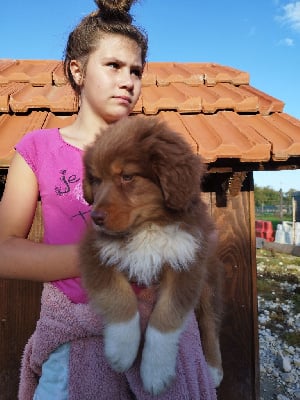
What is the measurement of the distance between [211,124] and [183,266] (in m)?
2.13

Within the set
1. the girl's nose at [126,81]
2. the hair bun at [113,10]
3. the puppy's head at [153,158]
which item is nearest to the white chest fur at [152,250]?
the puppy's head at [153,158]

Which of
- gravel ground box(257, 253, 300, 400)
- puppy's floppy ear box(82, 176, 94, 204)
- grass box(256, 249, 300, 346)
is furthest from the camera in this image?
grass box(256, 249, 300, 346)

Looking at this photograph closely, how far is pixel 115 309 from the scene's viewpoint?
1.69 m

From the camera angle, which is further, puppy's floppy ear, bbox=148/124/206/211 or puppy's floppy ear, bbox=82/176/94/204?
puppy's floppy ear, bbox=82/176/94/204

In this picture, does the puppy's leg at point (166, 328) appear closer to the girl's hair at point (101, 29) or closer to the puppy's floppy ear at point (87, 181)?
the puppy's floppy ear at point (87, 181)

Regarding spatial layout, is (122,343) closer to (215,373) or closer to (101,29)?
(215,373)

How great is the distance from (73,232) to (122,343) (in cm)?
58

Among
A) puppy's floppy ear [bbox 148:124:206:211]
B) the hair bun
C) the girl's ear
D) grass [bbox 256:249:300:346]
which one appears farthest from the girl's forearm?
grass [bbox 256:249:300:346]

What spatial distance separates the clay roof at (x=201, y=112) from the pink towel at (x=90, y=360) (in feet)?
5.15

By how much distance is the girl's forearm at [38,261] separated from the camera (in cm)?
174

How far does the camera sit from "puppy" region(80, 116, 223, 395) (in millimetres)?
1665

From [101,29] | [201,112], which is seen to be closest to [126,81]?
[101,29]

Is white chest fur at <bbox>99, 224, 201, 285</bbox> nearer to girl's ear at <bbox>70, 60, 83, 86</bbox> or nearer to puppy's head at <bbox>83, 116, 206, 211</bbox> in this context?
puppy's head at <bbox>83, 116, 206, 211</bbox>

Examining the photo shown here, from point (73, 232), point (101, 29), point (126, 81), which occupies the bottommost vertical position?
point (73, 232)
